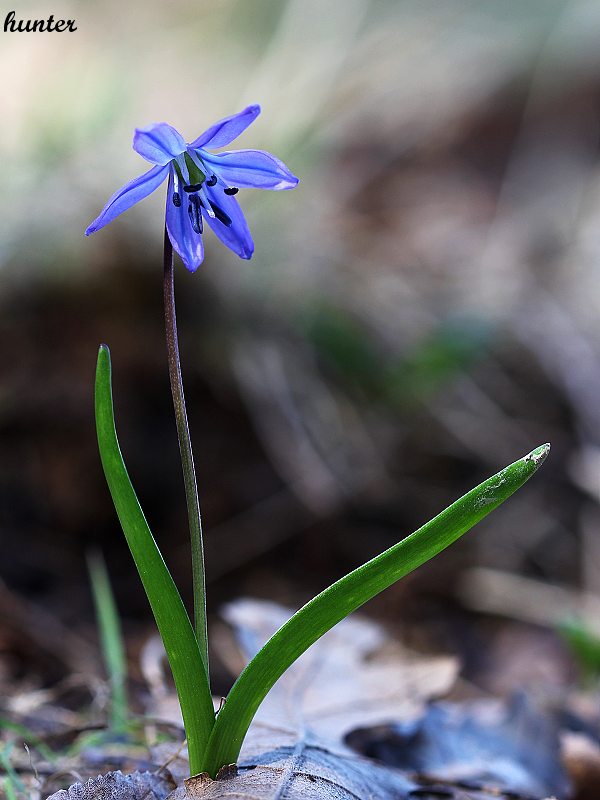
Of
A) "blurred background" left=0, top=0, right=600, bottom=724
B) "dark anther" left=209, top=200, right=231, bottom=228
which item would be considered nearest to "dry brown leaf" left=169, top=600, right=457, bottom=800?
"blurred background" left=0, top=0, right=600, bottom=724

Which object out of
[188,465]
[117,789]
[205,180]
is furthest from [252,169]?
[117,789]

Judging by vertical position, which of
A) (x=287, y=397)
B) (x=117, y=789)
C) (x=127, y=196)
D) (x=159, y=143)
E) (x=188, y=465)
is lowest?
(x=117, y=789)

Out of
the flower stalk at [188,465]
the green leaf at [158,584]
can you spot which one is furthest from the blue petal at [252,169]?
the green leaf at [158,584]

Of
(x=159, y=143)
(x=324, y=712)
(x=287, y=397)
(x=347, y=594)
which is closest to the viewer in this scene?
(x=347, y=594)

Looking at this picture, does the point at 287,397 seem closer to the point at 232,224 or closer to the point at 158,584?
the point at 232,224

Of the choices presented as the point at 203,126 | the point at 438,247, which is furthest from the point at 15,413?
the point at 438,247

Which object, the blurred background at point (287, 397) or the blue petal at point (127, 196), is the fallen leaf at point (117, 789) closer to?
the blue petal at point (127, 196)
